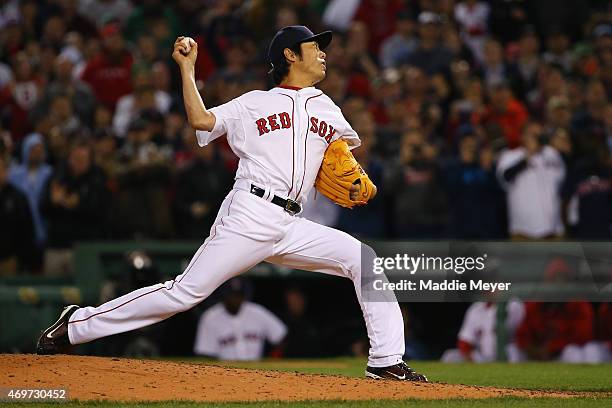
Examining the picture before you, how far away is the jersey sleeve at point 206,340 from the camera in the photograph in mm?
10617

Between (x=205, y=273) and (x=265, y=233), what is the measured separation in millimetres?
363

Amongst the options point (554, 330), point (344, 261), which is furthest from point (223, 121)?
point (554, 330)

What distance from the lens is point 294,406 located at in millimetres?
5793

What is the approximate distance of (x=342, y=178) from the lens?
21.2 feet

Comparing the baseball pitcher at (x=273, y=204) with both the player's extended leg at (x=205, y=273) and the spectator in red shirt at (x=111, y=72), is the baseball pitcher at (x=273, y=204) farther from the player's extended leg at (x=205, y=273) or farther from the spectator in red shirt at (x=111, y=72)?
the spectator in red shirt at (x=111, y=72)

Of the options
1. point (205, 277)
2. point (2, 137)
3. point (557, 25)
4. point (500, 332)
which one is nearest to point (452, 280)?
point (500, 332)

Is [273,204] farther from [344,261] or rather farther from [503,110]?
[503,110]

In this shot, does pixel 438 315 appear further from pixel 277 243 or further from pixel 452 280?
pixel 277 243

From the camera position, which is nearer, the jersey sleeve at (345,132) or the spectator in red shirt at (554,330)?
the jersey sleeve at (345,132)

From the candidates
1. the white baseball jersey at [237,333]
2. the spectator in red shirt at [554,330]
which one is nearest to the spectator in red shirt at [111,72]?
the white baseball jersey at [237,333]

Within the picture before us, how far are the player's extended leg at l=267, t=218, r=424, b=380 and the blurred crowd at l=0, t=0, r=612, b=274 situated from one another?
4337mm

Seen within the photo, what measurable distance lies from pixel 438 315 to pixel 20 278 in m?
3.69

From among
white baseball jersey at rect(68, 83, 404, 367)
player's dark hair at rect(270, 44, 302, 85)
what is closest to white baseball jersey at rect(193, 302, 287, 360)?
white baseball jersey at rect(68, 83, 404, 367)

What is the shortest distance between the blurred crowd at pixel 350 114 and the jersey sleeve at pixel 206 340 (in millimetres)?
875
